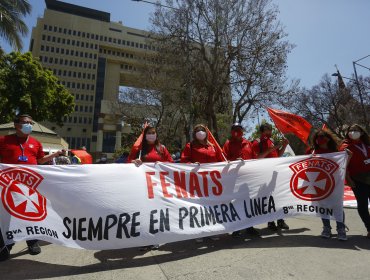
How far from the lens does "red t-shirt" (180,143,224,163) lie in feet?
17.5

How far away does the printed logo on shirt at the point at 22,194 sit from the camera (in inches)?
160

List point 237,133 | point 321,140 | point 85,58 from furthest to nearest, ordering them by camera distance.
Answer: point 85,58, point 237,133, point 321,140

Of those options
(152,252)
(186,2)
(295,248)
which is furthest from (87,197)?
(186,2)

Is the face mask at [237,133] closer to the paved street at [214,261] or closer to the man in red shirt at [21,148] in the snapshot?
the paved street at [214,261]

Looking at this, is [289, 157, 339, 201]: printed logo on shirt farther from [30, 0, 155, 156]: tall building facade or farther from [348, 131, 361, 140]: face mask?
[30, 0, 155, 156]: tall building facade

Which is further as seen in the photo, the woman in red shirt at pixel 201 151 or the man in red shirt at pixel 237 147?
the man in red shirt at pixel 237 147

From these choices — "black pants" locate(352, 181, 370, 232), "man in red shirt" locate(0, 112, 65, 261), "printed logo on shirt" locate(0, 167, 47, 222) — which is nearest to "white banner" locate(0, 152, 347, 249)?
"printed logo on shirt" locate(0, 167, 47, 222)

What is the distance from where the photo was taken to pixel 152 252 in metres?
4.55

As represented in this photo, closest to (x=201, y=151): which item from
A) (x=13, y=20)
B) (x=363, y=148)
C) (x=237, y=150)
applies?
(x=237, y=150)

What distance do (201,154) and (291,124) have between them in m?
2.03

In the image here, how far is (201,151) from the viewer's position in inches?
211

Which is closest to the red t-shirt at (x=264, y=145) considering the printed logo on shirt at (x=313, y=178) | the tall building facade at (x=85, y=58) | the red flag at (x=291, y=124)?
the red flag at (x=291, y=124)

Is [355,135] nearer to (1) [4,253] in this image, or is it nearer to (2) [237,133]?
(2) [237,133]

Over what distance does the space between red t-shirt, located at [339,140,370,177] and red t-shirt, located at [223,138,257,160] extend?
151cm
